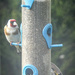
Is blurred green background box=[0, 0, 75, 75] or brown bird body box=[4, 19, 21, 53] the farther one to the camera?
blurred green background box=[0, 0, 75, 75]

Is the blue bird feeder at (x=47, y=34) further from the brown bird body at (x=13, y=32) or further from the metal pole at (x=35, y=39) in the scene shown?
the brown bird body at (x=13, y=32)

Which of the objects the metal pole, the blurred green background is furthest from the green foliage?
the metal pole

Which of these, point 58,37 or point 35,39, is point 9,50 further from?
point 35,39

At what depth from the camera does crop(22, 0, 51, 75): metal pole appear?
108 inches

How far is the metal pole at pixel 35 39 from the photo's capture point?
2.75m

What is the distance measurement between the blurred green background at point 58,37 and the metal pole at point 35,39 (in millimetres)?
2144

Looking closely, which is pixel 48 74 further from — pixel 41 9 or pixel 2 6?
pixel 2 6

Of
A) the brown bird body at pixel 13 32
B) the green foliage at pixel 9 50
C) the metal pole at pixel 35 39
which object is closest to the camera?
the metal pole at pixel 35 39

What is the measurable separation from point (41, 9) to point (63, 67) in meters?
2.87

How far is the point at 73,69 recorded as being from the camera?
19.2ft

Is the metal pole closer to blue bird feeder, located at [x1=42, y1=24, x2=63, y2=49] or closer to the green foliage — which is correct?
blue bird feeder, located at [x1=42, y1=24, x2=63, y2=49]

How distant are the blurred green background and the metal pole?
214 cm

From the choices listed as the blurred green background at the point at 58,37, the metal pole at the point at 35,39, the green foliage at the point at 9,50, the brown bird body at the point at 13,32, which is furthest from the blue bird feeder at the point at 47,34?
the green foliage at the point at 9,50

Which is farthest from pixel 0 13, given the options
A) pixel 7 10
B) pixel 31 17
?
pixel 31 17
